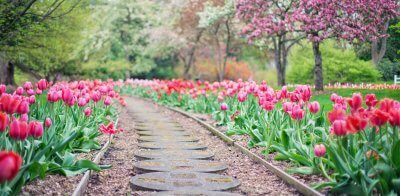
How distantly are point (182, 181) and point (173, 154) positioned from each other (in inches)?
87.5

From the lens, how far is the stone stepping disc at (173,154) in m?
7.92

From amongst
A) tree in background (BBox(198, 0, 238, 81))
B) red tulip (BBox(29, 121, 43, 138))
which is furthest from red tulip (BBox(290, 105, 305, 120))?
tree in background (BBox(198, 0, 238, 81))

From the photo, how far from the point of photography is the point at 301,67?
1064 inches

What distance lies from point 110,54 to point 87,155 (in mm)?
32560

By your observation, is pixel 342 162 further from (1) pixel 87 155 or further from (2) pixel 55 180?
(1) pixel 87 155

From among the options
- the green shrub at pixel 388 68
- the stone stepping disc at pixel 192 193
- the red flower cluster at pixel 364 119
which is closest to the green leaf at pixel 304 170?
the stone stepping disc at pixel 192 193

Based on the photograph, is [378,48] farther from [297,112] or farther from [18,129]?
[18,129]

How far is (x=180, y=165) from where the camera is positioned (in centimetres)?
715

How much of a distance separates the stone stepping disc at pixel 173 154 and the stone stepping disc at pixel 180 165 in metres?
0.37

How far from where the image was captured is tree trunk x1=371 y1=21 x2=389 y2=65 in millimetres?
16703

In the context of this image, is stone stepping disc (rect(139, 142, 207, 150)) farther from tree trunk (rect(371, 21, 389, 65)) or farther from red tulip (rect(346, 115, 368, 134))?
tree trunk (rect(371, 21, 389, 65))

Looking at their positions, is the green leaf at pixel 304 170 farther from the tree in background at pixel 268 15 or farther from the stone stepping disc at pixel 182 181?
the tree in background at pixel 268 15

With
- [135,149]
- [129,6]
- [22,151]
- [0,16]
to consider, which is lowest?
[135,149]

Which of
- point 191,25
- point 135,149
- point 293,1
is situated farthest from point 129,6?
point 135,149
